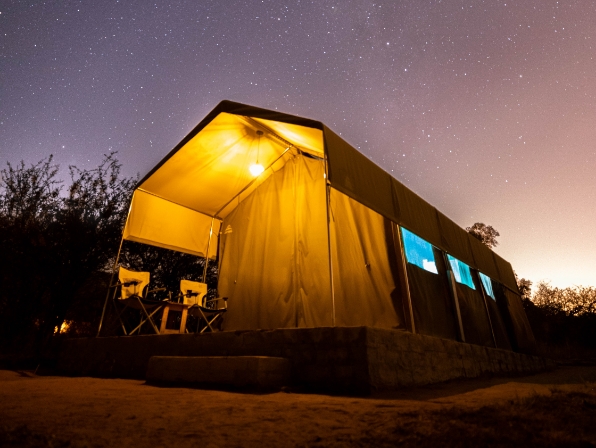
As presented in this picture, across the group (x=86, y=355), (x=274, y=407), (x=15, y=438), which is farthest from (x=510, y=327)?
(x=15, y=438)

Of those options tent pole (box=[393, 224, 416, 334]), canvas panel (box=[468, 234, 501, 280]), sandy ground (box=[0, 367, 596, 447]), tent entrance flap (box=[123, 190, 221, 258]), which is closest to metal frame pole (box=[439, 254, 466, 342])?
canvas panel (box=[468, 234, 501, 280])

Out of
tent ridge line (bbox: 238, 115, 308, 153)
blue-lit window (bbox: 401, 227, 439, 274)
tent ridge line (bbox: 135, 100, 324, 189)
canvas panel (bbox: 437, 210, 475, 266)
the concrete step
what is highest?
tent ridge line (bbox: 238, 115, 308, 153)

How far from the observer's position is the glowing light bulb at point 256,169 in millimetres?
5884

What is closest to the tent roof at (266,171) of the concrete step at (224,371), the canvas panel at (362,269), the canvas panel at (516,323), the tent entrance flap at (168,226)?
the tent entrance flap at (168,226)

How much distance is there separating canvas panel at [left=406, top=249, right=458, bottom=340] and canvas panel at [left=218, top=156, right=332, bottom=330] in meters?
1.16

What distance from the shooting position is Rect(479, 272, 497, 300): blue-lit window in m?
7.02

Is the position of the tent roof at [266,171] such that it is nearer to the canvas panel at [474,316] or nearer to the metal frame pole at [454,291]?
the metal frame pole at [454,291]

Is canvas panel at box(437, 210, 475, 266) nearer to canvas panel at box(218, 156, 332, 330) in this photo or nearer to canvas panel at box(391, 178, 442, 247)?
canvas panel at box(391, 178, 442, 247)

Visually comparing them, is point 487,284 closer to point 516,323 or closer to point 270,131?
point 516,323

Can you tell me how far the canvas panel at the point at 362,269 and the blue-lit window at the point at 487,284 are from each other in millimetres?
3084

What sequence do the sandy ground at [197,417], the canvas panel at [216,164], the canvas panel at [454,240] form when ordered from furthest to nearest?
the canvas panel at [454,240]
the canvas panel at [216,164]
the sandy ground at [197,417]

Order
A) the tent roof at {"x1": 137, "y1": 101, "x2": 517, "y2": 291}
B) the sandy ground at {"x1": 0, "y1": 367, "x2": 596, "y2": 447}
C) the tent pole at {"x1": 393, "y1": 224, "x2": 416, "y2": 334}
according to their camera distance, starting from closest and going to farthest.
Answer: the sandy ground at {"x1": 0, "y1": 367, "x2": 596, "y2": 447} < the tent roof at {"x1": 137, "y1": 101, "x2": 517, "y2": 291} < the tent pole at {"x1": 393, "y1": 224, "x2": 416, "y2": 334}

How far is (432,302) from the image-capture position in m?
4.98

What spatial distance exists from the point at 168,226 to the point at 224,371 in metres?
3.86
